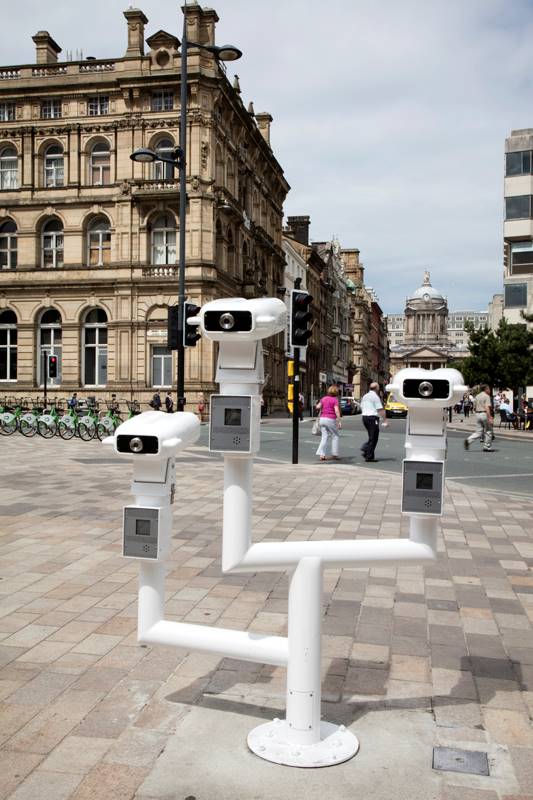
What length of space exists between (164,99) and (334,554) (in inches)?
1492

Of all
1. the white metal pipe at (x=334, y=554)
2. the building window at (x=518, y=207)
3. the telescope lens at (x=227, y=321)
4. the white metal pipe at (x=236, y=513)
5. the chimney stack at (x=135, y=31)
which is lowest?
the white metal pipe at (x=334, y=554)

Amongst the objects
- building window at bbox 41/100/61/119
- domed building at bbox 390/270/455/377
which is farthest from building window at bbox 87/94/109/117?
domed building at bbox 390/270/455/377

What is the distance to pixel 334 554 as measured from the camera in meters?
3.28

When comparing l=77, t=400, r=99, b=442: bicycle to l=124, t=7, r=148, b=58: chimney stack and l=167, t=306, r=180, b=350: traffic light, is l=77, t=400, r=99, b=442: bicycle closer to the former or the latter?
l=167, t=306, r=180, b=350: traffic light

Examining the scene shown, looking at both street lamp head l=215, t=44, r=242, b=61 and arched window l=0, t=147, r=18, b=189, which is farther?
arched window l=0, t=147, r=18, b=189

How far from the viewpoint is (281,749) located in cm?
308

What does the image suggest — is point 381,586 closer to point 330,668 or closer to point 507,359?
point 330,668

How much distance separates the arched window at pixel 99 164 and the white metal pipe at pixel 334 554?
124ft

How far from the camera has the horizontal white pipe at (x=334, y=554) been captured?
3.25m

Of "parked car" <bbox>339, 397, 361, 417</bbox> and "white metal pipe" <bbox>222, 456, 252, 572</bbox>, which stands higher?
"white metal pipe" <bbox>222, 456, 252, 572</bbox>

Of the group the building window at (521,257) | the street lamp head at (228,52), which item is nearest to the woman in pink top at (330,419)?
the street lamp head at (228,52)

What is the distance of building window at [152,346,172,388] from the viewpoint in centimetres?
3738

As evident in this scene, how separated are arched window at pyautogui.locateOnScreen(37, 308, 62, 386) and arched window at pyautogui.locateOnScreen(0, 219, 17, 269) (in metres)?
3.36

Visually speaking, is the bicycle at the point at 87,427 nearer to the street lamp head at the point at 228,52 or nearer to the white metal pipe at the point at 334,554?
the street lamp head at the point at 228,52
